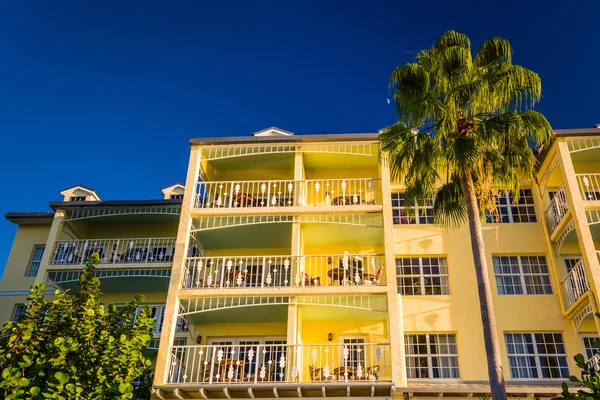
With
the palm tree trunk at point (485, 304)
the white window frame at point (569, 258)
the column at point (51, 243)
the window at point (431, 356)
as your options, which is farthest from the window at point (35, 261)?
the white window frame at point (569, 258)

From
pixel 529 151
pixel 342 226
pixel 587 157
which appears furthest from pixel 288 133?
pixel 587 157

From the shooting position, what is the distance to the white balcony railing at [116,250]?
22141mm

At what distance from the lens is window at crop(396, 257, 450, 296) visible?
20812mm

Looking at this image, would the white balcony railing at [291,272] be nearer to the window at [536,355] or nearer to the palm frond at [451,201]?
the palm frond at [451,201]

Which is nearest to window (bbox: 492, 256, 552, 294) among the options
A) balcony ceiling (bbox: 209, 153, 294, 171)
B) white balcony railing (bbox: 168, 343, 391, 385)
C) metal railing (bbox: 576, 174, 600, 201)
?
metal railing (bbox: 576, 174, 600, 201)

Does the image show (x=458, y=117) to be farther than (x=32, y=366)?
Yes

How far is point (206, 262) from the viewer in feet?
66.1

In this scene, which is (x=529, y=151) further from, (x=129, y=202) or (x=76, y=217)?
(x=76, y=217)

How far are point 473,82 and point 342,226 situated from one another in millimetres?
7005

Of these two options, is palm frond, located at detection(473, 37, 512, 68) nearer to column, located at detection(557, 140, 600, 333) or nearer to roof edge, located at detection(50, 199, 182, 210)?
column, located at detection(557, 140, 600, 333)

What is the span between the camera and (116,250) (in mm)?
22156

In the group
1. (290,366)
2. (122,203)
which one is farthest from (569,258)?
(122,203)

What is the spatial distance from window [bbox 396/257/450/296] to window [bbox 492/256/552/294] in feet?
6.23

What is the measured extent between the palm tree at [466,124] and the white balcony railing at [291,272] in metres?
Result: 3.79
